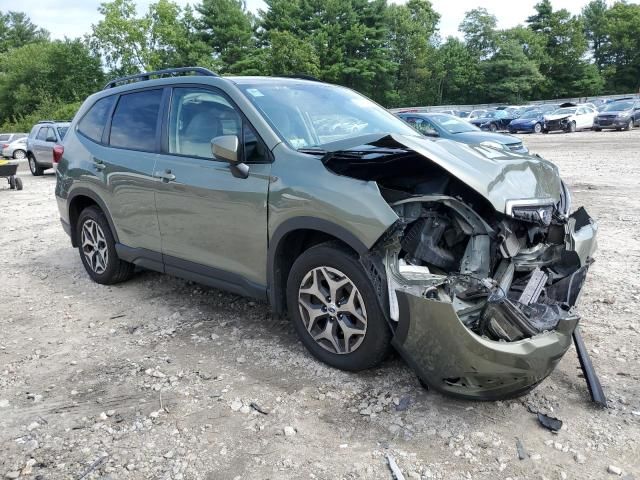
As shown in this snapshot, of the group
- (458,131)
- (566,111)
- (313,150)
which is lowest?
(458,131)

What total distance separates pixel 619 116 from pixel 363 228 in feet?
95.2

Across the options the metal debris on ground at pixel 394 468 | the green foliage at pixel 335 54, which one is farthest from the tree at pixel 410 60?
the metal debris on ground at pixel 394 468

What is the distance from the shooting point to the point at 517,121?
3247cm

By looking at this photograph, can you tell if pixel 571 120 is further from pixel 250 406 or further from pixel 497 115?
pixel 250 406

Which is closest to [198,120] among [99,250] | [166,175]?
[166,175]

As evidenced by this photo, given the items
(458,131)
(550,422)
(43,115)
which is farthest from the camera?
Answer: (43,115)

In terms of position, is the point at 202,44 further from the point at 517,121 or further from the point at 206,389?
the point at 206,389

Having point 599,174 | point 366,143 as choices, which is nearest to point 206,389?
point 366,143

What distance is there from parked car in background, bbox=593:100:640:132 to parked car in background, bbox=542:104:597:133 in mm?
889

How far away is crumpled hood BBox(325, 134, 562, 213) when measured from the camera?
3.04m

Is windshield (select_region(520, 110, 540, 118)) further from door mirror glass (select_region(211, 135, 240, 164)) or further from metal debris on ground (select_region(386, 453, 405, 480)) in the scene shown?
metal debris on ground (select_region(386, 453, 405, 480))

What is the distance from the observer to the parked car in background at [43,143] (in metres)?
17.5

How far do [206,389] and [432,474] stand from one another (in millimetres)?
1510

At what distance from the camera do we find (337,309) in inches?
130
